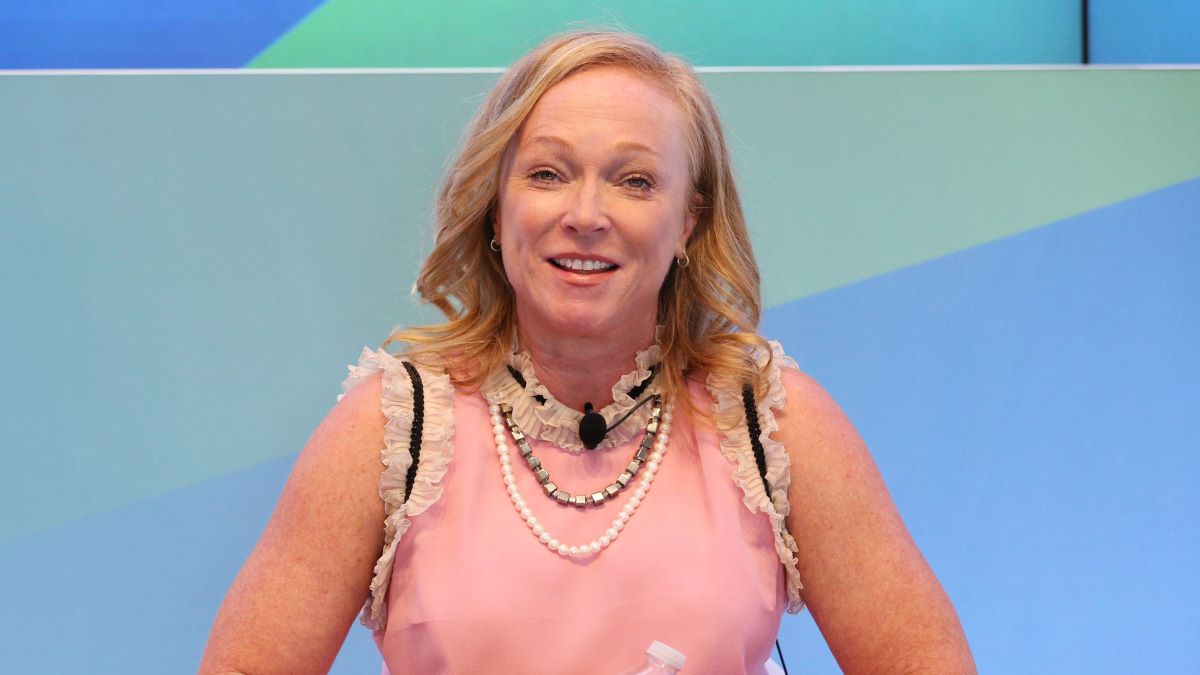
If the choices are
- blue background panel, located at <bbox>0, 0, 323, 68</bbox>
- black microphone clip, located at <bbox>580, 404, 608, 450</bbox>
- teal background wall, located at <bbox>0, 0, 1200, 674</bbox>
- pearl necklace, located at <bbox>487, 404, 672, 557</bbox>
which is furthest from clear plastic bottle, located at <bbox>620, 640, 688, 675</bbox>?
blue background panel, located at <bbox>0, 0, 323, 68</bbox>

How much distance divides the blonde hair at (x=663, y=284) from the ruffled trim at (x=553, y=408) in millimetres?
30

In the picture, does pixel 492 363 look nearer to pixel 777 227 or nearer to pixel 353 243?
pixel 353 243

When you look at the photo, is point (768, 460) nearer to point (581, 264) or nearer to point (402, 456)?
point (581, 264)

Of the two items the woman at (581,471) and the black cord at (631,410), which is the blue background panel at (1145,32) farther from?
the black cord at (631,410)

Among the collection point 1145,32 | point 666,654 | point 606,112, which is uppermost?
point 1145,32

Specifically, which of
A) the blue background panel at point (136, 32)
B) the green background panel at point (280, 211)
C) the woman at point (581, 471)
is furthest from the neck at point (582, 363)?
the blue background panel at point (136, 32)

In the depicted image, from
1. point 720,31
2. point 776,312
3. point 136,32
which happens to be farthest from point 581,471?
point 136,32

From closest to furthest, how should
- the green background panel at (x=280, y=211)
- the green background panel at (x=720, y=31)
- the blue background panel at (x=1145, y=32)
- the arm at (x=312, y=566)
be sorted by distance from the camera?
the arm at (x=312, y=566) < the green background panel at (x=280, y=211) < the green background panel at (x=720, y=31) < the blue background panel at (x=1145, y=32)

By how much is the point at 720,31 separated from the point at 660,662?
4.57ft

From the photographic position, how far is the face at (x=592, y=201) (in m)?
1.53

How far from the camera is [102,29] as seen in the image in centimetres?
227

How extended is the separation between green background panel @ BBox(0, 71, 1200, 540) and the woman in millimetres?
621

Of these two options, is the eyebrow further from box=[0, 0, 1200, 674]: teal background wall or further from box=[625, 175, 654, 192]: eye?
box=[0, 0, 1200, 674]: teal background wall

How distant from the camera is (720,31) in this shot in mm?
2418
